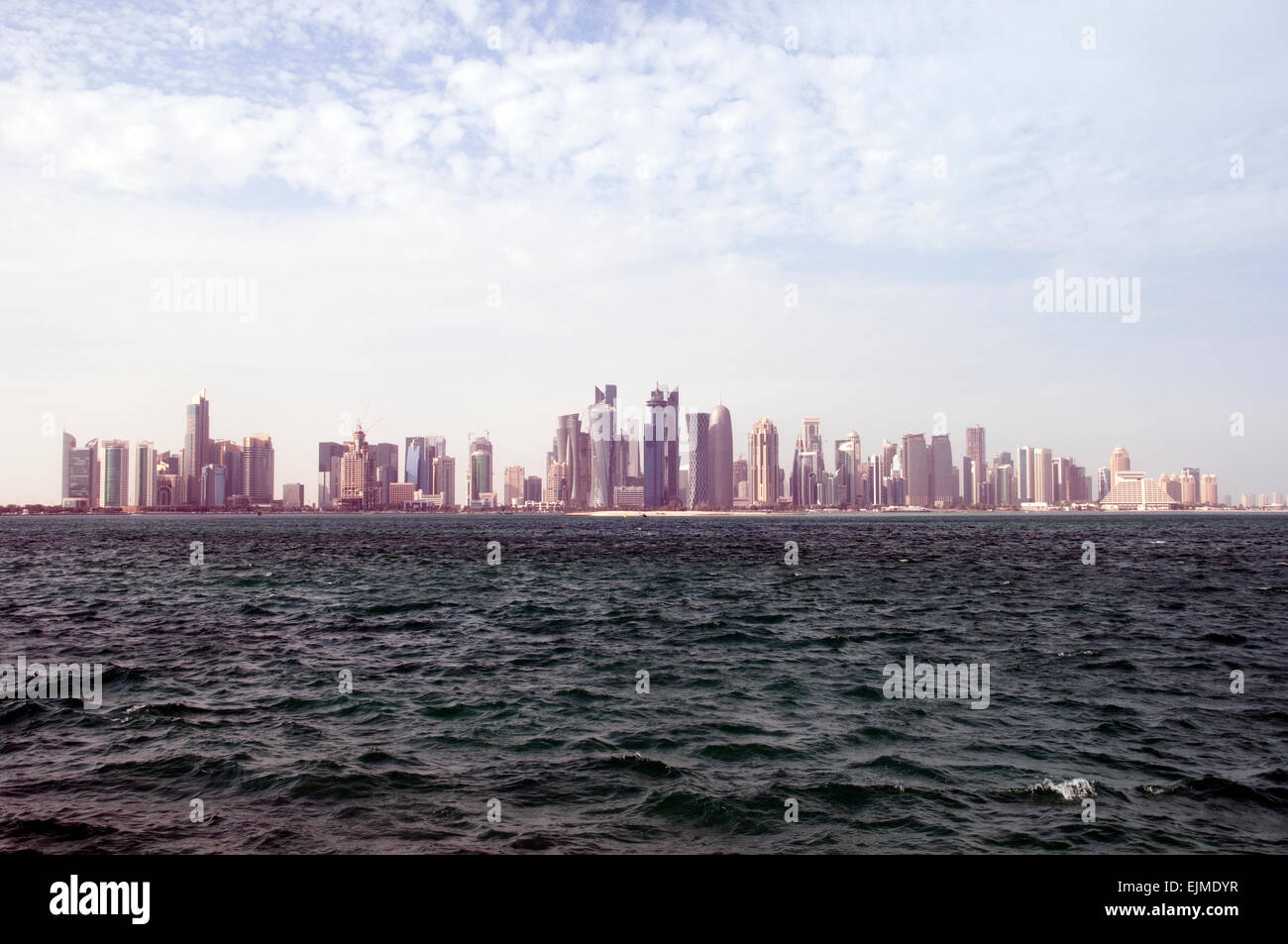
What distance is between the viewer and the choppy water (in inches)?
560

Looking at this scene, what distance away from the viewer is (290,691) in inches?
952

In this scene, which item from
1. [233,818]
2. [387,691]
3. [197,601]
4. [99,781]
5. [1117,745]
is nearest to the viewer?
[233,818]

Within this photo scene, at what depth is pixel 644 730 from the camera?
20.3m

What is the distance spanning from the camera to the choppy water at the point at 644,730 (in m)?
14.2

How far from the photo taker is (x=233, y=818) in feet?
47.2
